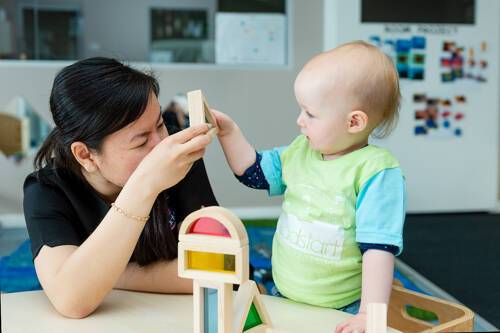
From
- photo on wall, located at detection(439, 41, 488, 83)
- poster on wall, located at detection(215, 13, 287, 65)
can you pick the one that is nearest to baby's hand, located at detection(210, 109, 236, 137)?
poster on wall, located at detection(215, 13, 287, 65)

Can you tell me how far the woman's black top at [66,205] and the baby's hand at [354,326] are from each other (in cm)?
46

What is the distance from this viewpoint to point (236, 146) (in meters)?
1.06

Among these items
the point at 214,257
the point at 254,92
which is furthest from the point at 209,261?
the point at 254,92

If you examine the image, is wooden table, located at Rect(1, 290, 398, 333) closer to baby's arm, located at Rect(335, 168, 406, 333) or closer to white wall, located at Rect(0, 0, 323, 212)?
baby's arm, located at Rect(335, 168, 406, 333)

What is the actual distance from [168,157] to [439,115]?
3.54 metres

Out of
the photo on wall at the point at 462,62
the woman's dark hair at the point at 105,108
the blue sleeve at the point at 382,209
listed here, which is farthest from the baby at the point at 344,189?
the photo on wall at the point at 462,62

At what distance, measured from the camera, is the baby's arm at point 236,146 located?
1049 millimetres

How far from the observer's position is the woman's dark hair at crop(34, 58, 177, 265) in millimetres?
943

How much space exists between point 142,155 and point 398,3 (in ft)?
11.2

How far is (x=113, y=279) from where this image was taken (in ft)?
2.79

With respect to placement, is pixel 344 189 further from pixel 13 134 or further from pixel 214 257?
pixel 13 134

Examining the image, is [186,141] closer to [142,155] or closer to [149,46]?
[142,155]

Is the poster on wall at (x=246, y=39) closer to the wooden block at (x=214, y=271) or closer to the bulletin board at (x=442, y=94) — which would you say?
the bulletin board at (x=442, y=94)

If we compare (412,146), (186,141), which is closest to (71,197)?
(186,141)
